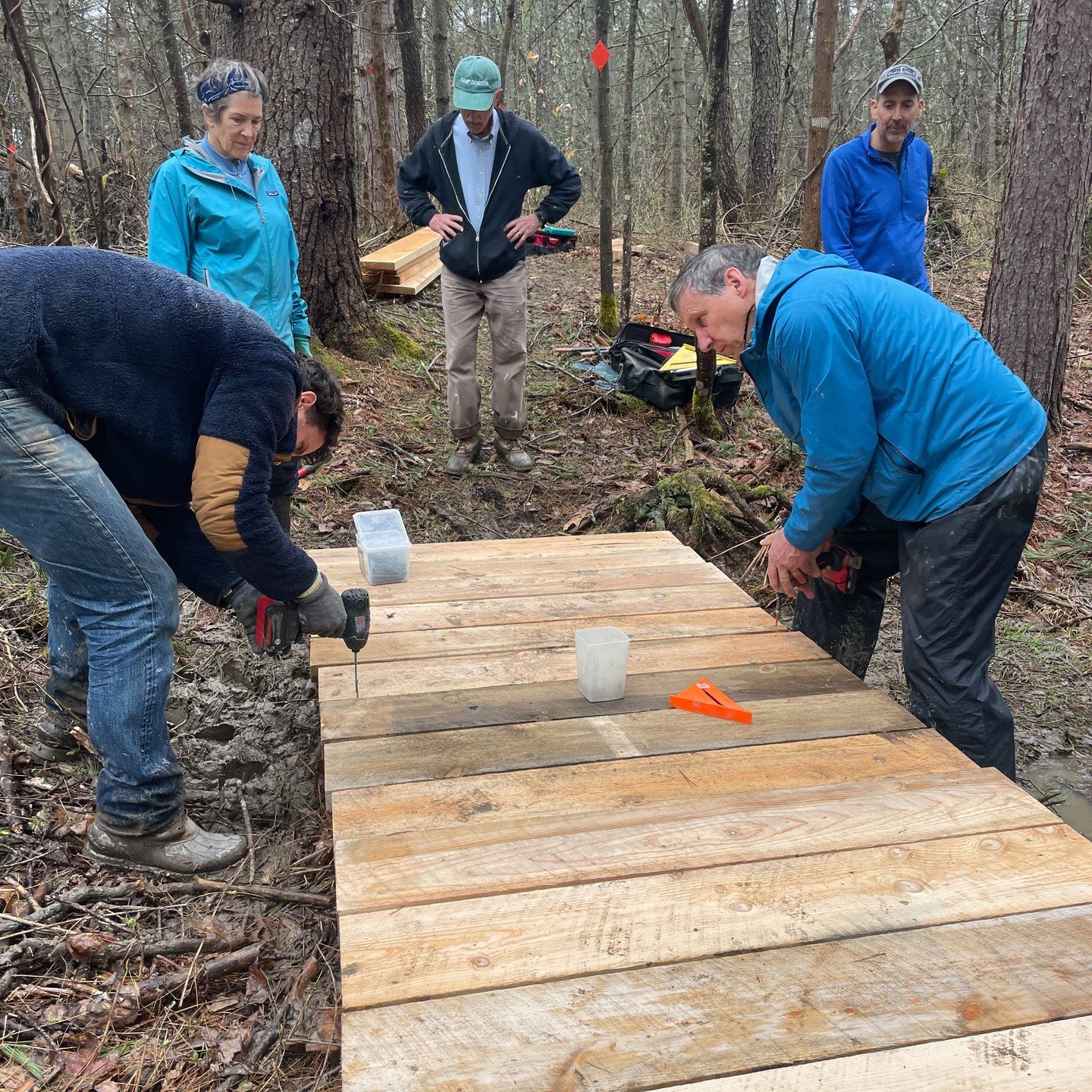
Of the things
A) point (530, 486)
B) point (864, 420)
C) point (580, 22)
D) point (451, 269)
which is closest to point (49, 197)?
point (451, 269)

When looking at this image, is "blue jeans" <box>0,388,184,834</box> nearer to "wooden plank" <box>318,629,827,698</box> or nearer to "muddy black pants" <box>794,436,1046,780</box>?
"wooden plank" <box>318,629,827,698</box>

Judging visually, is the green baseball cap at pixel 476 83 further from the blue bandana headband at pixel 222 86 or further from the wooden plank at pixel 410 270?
the wooden plank at pixel 410 270

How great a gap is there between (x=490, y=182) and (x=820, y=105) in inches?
81.2

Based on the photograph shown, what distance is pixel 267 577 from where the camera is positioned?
2.41 metres

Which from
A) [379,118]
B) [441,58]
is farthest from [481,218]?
[441,58]

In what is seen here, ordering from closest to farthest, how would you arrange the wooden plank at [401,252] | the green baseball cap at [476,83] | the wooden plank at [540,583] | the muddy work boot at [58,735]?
1. the muddy work boot at [58,735]
2. the wooden plank at [540,583]
3. the green baseball cap at [476,83]
4. the wooden plank at [401,252]

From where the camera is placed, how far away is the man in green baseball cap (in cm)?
557

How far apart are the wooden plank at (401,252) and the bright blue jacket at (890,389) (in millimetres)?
5777

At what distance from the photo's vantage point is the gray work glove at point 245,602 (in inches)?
114

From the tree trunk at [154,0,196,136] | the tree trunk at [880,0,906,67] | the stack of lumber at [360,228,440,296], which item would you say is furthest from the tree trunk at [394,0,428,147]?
the tree trunk at [880,0,906,67]

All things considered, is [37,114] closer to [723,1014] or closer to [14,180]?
[14,180]

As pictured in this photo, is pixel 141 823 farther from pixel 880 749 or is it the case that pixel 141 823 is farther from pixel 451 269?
pixel 451 269

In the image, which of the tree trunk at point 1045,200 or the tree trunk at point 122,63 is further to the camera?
the tree trunk at point 122,63

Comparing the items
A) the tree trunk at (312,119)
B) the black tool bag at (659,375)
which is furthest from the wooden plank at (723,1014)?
the tree trunk at (312,119)
